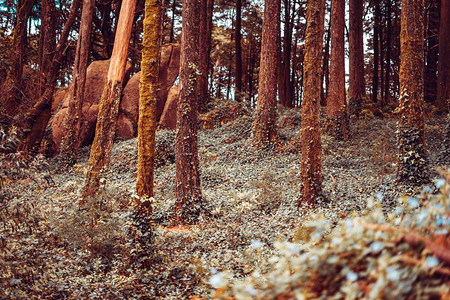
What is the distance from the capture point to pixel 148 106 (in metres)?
6.13

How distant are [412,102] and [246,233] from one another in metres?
5.24

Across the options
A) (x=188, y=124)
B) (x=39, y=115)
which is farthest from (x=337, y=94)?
(x=39, y=115)

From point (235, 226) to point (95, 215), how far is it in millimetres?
2958

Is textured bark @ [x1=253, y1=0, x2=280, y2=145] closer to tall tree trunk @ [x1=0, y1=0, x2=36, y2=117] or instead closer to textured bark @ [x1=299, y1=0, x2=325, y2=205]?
textured bark @ [x1=299, y1=0, x2=325, y2=205]

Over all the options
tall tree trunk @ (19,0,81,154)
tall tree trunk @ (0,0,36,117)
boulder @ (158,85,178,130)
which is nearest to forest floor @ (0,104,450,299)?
tall tree trunk @ (19,0,81,154)

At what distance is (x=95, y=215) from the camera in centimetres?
657

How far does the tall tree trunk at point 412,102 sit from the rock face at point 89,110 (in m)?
14.5

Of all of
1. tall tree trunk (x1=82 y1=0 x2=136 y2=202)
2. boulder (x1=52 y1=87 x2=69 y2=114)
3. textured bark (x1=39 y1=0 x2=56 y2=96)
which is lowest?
tall tree trunk (x1=82 y1=0 x2=136 y2=202)

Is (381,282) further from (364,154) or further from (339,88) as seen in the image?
(339,88)

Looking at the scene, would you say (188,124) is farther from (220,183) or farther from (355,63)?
(355,63)

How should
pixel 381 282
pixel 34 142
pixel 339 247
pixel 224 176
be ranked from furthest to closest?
pixel 34 142 → pixel 224 176 → pixel 339 247 → pixel 381 282

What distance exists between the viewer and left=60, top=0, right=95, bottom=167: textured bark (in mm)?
14297

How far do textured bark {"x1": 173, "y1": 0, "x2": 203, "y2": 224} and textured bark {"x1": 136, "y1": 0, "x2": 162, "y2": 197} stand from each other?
7.34ft

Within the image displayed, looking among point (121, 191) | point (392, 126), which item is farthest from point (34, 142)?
point (392, 126)
